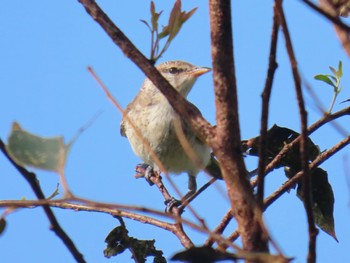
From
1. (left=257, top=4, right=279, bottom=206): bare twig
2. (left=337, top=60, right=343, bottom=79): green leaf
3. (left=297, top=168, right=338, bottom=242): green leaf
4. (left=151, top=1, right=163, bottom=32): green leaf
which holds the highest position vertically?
(left=337, top=60, right=343, bottom=79): green leaf

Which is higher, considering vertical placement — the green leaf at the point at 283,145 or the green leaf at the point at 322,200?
the green leaf at the point at 283,145

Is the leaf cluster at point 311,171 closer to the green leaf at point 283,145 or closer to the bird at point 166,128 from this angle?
the green leaf at point 283,145

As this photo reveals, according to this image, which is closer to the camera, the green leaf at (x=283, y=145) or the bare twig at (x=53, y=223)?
the bare twig at (x=53, y=223)

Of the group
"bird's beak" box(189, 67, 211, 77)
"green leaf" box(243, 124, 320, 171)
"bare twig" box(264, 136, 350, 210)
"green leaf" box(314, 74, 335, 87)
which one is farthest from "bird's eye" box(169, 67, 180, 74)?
"bare twig" box(264, 136, 350, 210)

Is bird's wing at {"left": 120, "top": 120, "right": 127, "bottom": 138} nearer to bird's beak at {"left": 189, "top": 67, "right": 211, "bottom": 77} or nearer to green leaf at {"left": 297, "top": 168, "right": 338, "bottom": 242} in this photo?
bird's beak at {"left": 189, "top": 67, "right": 211, "bottom": 77}

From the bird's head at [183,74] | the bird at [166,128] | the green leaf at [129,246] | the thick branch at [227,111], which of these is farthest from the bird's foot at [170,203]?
the thick branch at [227,111]

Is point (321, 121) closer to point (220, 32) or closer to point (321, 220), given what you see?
point (321, 220)

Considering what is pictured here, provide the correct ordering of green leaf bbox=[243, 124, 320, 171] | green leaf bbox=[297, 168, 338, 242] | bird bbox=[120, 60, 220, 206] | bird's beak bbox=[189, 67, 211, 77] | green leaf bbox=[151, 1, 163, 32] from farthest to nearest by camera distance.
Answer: bird's beak bbox=[189, 67, 211, 77]
bird bbox=[120, 60, 220, 206]
green leaf bbox=[243, 124, 320, 171]
green leaf bbox=[297, 168, 338, 242]
green leaf bbox=[151, 1, 163, 32]
